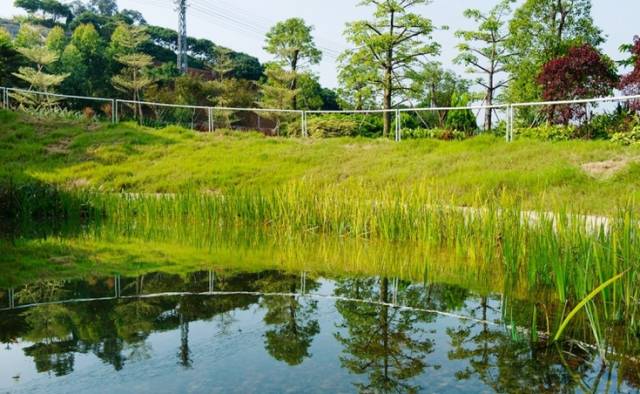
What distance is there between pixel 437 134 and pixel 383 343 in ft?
40.2

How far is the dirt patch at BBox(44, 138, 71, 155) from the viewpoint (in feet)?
44.4

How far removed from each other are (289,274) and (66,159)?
9.71 meters

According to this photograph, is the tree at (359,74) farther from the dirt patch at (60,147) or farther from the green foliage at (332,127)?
the dirt patch at (60,147)

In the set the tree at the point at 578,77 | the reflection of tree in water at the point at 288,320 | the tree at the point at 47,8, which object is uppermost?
the tree at the point at 47,8

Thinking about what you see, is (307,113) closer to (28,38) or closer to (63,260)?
(28,38)

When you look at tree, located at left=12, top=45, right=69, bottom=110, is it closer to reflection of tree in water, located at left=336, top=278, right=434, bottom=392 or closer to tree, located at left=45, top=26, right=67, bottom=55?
tree, located at left=45, top=26, right=67, bottom=55

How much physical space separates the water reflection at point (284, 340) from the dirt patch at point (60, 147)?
9.77 metres

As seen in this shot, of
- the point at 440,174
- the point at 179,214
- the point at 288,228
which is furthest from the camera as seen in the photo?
the point at 440,174

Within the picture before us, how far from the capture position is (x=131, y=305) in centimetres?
393

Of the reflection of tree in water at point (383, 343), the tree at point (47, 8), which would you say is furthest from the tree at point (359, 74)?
the tree at point (47, 8)

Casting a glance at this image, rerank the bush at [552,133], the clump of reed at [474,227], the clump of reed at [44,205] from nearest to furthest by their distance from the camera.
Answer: the clump of reed at [474,227], the clump of reed at [44,205], the bush at [552,133]

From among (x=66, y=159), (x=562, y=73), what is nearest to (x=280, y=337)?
(x=66, y=159)

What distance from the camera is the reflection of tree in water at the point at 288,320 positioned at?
→ 3029 mm

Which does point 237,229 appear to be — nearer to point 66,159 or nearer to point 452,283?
point 452,283
